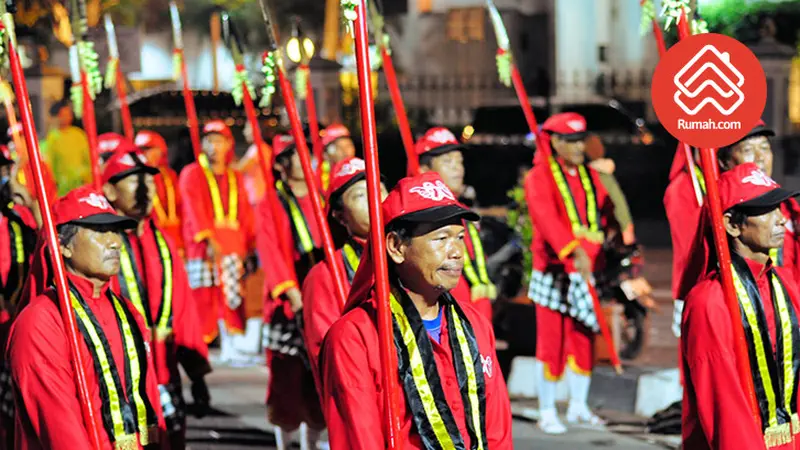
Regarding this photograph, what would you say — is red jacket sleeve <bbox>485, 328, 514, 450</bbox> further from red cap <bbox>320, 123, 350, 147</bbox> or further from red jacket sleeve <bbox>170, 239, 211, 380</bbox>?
red cap <bbox>320, 123, 350, 147</bbox>

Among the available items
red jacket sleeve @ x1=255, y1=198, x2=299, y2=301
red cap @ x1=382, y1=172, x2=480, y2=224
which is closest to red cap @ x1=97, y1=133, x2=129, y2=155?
red jacket sleeve @ x1=255, y1=198, x2=299, y2=301

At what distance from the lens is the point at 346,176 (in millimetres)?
6781

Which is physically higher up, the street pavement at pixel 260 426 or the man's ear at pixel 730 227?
the man's ear at pixel 730 227

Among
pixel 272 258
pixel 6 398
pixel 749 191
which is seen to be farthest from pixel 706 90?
pixel 272 258

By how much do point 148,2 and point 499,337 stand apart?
21324 millimetres

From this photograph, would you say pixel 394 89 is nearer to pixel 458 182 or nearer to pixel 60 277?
pixel 458 182

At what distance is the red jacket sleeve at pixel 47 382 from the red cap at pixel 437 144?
3.60 meters

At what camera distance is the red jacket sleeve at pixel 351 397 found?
14.7ft

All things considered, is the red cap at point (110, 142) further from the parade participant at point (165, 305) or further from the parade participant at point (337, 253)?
the parade participant at point (337, 253)

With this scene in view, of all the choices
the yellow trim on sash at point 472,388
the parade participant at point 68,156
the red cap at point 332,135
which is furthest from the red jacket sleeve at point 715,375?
the parade participant at point 68,156

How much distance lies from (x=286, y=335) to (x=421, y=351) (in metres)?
3.79

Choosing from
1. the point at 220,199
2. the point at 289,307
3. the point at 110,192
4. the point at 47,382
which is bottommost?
the point at 289,307

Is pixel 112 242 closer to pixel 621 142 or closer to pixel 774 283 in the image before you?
pixel 774 283

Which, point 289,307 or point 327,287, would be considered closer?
point 327,287
